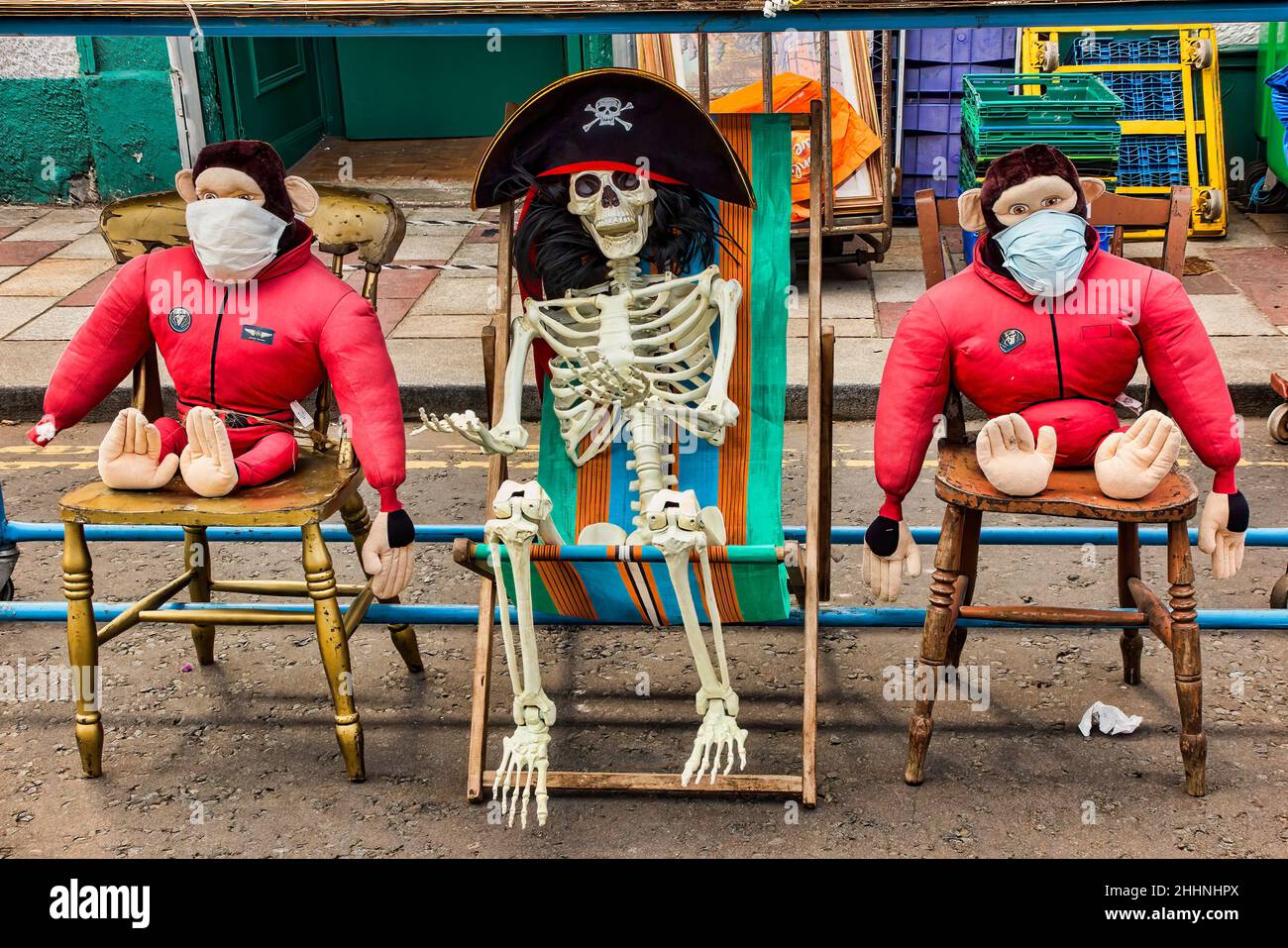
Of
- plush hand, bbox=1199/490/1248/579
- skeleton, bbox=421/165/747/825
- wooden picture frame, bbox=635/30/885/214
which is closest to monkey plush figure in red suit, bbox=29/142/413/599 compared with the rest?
skeleton, bbox=421/165/747/825

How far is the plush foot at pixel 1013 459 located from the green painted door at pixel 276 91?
22.8 ft

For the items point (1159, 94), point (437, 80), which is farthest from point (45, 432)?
point (437, 80)

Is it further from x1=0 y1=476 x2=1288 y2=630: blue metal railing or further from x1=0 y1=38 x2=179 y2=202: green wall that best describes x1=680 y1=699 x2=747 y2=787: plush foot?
x1=0 y1=38 x2=179 y2=202: green wall

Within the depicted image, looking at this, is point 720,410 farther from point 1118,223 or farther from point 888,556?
point 1118,223

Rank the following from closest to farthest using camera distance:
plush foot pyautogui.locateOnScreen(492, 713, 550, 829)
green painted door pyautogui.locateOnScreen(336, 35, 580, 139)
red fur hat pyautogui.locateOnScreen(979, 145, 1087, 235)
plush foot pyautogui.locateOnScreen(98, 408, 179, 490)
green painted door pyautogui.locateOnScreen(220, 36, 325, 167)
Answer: plush foot pyautogui.locateOnScreen(492, 713, 550, 829) < red fur hat pyautogui.locateOnScreen(979, 145, 1087, 235) < plush foot pyautogui.locateOnScreen(98, 408, 179, 490) < green painted door pyautogui.locateOnScreen(220, 36, 325, 167) < green painted door pyautogui.locateOnScreen(336, 35, 580, 139)

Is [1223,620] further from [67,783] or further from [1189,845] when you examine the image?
[67,783]

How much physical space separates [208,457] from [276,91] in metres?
7.29

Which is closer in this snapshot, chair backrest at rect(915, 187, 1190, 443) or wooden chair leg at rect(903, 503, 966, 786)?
wooden chair leg at rect(903, 503, 966, 786)

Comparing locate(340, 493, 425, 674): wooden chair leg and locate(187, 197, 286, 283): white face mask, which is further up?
locate(187, 197, 286, 283): white face mask

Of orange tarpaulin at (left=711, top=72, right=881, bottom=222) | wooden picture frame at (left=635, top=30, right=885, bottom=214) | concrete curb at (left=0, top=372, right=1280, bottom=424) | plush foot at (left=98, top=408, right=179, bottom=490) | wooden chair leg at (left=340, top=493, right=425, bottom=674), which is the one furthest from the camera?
wooden picture frame at (left=635, top=30, right=885, bottom=214)

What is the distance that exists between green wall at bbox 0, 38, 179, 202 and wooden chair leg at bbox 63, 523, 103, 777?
19.9 feet

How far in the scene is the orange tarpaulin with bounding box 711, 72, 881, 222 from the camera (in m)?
7.53

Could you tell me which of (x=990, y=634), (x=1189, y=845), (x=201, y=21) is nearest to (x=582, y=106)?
(x=201, y=21)

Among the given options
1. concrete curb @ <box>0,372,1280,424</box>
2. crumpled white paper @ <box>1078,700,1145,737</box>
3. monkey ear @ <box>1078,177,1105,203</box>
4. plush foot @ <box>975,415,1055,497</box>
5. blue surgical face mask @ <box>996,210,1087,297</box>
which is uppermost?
monkey ear @ <box>1078,177,1105,203</box>
